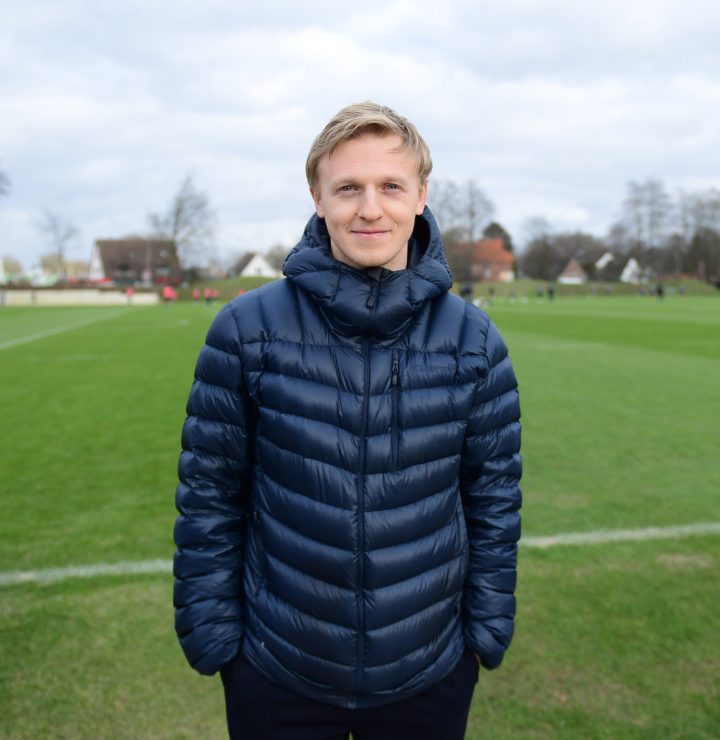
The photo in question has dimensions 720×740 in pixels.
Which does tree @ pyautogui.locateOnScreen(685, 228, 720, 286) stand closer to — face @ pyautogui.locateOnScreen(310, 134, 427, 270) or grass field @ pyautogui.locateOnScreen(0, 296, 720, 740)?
grass field @ pyautogui.locateOnScreen(0, 296, 720, 740)

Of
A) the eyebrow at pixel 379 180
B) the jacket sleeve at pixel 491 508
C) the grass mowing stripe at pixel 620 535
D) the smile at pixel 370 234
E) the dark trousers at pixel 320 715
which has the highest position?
the eyebrow at pixel 379 180

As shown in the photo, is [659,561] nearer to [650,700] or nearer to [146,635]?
[650,700]

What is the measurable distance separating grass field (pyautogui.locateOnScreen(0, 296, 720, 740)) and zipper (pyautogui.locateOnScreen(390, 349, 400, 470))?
1655 mm

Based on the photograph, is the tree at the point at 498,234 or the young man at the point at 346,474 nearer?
the young man at the point at 346,474

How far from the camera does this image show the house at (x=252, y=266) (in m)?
113

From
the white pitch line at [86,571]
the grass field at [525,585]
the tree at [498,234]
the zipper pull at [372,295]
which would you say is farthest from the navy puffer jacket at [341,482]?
the tree at [498,234]

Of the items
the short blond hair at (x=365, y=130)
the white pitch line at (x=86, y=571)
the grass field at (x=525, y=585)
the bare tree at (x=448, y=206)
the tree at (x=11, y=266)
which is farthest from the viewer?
the tree at (x=11, y=266)

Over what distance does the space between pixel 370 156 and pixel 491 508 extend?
102 cm

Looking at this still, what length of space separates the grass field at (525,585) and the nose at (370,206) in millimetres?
2191

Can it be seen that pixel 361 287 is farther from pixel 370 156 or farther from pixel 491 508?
pixel 491 508

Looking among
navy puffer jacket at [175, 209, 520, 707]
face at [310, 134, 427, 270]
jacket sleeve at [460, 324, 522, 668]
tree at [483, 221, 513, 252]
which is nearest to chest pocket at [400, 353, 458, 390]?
navy puffer jacket at [175, 209, 520, 707]

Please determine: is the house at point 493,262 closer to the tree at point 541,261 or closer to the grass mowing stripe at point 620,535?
the tree at point 541,261

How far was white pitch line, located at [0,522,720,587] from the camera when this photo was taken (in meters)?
4.24

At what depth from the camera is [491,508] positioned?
201cm
